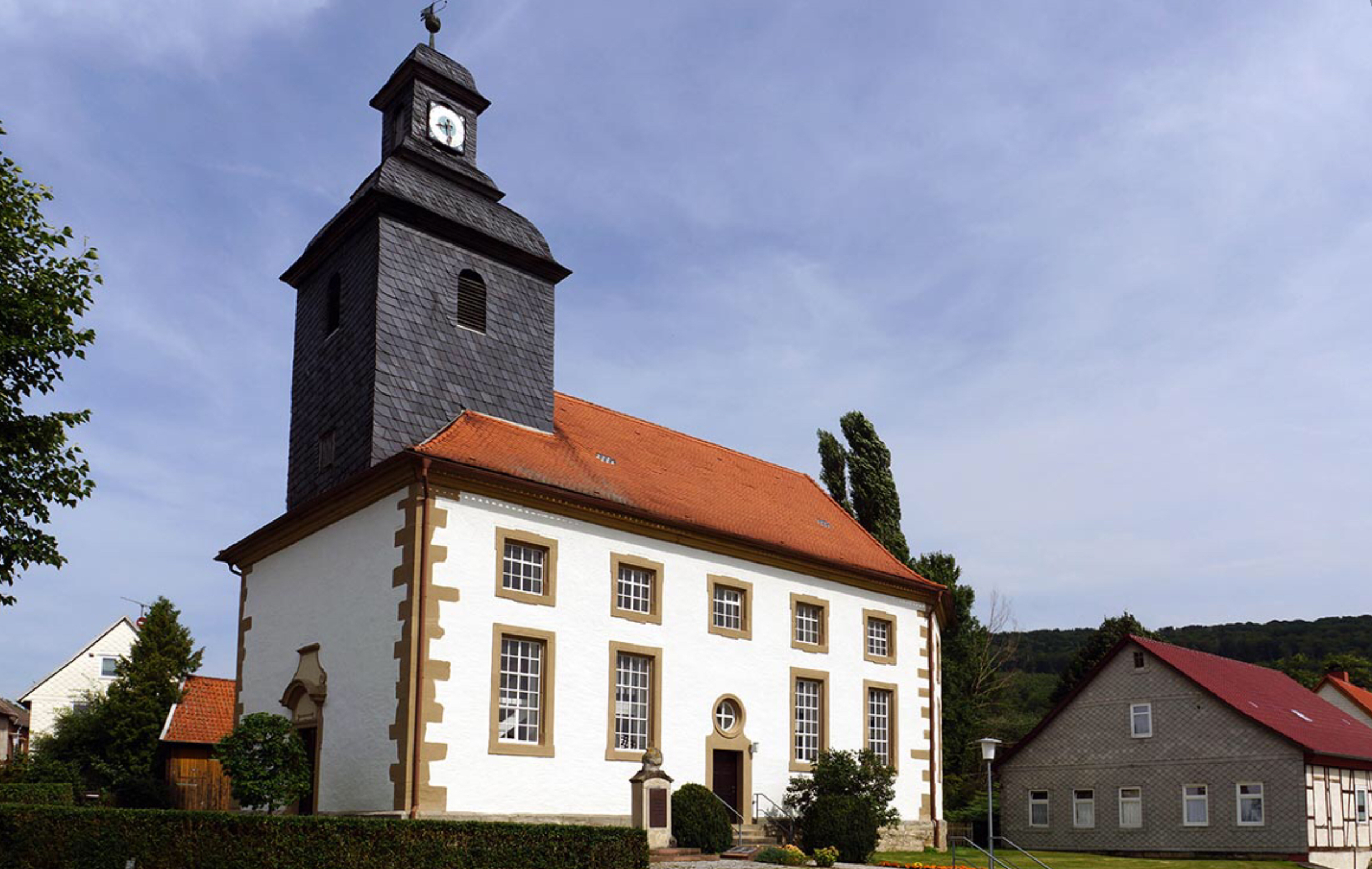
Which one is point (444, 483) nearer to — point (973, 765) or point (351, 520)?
point (351, 520)

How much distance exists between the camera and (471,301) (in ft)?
82.9

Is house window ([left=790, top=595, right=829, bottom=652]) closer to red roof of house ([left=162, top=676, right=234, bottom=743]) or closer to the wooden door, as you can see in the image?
the wooden door

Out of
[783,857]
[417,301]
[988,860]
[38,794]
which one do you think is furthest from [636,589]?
[38,794]

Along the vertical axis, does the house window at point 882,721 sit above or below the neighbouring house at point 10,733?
above

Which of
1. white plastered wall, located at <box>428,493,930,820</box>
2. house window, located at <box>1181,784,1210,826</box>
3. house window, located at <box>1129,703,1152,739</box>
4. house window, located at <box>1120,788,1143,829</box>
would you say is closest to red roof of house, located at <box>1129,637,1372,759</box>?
house window, located at <box>1129,703,1152,739</box>

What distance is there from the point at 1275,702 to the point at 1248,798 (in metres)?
5.07

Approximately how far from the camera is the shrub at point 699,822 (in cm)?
2219

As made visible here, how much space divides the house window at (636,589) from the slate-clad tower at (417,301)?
3.80 metres

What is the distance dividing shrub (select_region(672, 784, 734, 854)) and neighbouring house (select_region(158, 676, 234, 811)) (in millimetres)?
16503

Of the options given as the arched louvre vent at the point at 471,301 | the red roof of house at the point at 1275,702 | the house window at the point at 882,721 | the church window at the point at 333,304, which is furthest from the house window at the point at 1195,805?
the church window at the point at 333,304

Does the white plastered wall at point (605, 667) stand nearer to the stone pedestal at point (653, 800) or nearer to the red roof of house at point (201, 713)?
the stone pedestal at point (653, 800)

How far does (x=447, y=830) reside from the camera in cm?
1486

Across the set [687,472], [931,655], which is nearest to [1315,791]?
[931,655]

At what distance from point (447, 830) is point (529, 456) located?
983 cm
